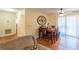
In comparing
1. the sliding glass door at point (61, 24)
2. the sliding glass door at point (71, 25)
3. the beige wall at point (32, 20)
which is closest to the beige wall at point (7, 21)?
the beige wall at point (32, 20)

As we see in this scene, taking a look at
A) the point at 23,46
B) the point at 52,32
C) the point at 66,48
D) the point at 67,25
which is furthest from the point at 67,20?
the point at 23,46

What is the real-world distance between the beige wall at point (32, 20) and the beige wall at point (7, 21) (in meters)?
0.18

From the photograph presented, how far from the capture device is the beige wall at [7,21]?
1278mm

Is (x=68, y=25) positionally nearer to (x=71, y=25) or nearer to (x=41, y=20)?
(x=71, y=25)

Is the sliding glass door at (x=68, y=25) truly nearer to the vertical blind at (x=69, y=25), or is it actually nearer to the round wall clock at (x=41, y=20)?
the vertical blind at (x=69, y=25)

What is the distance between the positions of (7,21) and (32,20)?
1.14ft

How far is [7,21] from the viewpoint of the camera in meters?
1.33

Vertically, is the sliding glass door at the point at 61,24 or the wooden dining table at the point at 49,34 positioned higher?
the sliding glass door at the point at 61,24

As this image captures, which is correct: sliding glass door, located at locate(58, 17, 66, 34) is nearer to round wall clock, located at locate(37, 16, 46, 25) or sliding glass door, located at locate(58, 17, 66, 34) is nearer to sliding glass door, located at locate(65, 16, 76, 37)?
sliding glass door, located at locate(65, 16, 76, 37)

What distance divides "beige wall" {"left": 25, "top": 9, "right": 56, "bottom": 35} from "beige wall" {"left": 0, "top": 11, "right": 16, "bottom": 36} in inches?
7.1

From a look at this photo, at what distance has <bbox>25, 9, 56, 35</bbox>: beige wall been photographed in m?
1.34

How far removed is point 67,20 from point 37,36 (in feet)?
1.65

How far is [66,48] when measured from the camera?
1.31m
